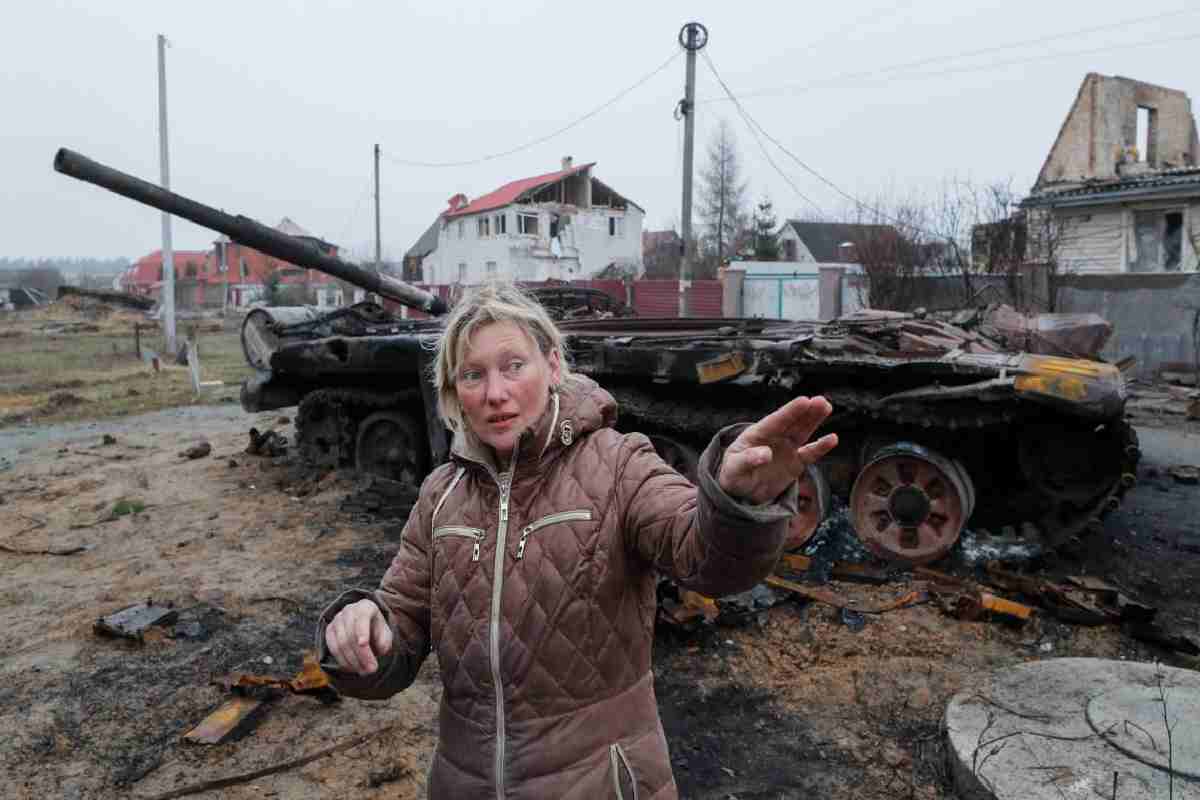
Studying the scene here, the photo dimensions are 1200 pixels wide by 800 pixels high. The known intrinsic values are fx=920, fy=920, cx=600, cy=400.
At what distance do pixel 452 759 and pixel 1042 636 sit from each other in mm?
4126

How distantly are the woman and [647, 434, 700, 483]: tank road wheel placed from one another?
213 inches

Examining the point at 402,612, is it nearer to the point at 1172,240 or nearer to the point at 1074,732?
the point at 1074,732

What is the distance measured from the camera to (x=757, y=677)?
15.2 feet

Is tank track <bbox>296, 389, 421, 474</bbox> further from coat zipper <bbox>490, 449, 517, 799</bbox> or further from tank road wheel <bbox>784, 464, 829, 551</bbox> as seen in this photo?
coat zipper <bbox>490, 449, 517, 799</bbox>

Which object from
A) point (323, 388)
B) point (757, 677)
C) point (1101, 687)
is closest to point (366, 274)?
point (323, 388)

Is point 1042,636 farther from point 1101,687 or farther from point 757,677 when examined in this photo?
point 757,677

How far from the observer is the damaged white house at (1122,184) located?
19.1 m

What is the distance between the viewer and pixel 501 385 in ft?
5.86

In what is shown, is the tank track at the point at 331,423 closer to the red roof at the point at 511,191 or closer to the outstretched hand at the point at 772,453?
the outstretched hand at the point at 772,453

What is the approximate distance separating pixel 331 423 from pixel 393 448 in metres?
0.89

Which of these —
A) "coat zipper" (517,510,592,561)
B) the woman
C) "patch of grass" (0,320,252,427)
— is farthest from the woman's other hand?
"patch of grass" (0,320,252,427)

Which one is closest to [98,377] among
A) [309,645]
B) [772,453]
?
[309,645]

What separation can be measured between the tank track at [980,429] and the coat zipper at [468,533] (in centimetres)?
471

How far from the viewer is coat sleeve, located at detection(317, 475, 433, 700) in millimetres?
1786
